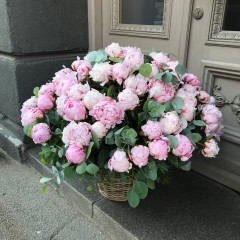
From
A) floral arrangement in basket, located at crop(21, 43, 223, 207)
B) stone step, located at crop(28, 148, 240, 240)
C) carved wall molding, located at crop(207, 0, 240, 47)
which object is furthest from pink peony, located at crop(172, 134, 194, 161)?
carved wall molding, located at crop(207, 0, 240, 47)

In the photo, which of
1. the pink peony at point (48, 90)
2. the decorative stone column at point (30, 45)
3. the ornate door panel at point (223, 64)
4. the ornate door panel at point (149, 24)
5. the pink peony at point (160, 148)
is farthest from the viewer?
the decorative stone column at point (30, 45)

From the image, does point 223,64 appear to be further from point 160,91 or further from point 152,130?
point 152,130

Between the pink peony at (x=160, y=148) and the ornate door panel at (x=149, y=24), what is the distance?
83 cm

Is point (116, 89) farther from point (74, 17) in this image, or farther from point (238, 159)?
point (74, 17)

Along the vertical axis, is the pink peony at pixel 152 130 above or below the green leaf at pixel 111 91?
below

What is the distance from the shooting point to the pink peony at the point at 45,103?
1434mm

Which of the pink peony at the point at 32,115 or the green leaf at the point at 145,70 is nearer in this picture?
the green leaf at the point at 145,70

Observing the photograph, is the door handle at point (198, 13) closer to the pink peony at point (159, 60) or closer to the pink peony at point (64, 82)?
the pink peony at point (159, 60)

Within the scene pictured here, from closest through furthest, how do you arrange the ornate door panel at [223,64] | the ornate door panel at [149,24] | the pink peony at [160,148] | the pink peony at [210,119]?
the pink peony at [160,148] → the pink peony at [210,119] → the ornate door panel at [223,64] → the ornate door panel at [149,24]

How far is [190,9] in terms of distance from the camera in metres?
1.70

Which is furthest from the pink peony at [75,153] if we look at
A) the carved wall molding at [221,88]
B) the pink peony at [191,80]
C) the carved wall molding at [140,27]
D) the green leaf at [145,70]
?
the carved wall molding at [140,27]

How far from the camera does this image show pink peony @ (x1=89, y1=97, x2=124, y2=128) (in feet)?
3.86

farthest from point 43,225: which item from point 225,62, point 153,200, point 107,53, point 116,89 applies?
point 225,62

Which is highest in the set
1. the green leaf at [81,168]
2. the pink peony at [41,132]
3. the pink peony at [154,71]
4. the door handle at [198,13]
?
the door handle at [198,13]
